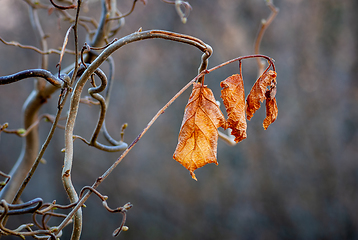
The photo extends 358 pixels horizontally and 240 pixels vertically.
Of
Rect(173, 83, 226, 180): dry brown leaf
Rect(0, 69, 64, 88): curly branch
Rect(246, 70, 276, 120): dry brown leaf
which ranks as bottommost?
Rect(173, 83, 226, 180): dry brown leaf

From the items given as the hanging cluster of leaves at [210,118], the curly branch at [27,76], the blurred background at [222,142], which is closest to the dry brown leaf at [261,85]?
the hanging cluster of leaves at [210,118]

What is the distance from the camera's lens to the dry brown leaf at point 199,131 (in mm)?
309

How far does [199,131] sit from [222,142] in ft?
5.62

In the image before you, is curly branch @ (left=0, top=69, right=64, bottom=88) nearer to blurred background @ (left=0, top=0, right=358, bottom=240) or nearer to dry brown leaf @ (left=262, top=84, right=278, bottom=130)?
dry brown leaf @ (left=262, top=84, right=278, bottom=130)

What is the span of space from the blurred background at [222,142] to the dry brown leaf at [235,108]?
1715mm

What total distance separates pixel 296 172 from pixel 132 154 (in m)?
1.23

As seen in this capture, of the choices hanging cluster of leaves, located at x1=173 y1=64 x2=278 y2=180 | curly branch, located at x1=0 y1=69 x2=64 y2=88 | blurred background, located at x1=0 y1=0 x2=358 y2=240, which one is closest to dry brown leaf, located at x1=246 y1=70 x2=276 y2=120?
hanging cluster of leaves, located at x1=173 y1=64 x2=278 y2=180

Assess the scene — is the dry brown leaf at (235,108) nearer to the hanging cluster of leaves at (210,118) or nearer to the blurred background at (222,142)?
the hanging cluster of leaves at (210,118)

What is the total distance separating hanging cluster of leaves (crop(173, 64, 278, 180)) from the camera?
1.02 feet

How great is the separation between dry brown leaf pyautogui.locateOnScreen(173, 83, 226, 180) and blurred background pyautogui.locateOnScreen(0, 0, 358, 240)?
1728mm

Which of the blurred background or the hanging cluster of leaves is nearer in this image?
the hanging cluster of leaves

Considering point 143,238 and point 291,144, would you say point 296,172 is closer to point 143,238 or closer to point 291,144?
point 291,144

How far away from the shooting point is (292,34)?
2012 millimetres

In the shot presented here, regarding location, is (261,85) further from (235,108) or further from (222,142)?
(222,142)
